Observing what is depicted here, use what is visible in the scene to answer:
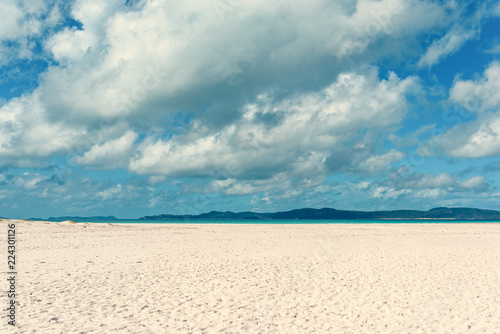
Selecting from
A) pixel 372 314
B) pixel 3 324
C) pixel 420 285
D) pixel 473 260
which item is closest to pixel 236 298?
pixel 372 314

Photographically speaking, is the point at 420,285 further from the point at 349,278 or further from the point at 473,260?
the point at 473,260

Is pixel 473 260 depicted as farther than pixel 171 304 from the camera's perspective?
Yes

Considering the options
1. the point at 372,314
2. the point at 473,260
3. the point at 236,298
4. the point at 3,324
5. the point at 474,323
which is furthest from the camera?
the point at 473,260

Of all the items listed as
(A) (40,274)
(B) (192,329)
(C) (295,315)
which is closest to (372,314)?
(C) (295,315)

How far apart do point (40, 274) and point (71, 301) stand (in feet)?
17.1

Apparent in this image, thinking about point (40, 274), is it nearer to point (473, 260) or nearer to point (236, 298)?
point (236, 298)

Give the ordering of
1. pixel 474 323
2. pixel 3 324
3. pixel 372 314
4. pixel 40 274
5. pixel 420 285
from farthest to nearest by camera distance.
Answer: pixel 40 274 < pixel 420 285 < pixel 372 314 < pixel 474 323 < pixel 3 324

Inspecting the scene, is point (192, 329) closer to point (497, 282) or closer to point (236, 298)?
point (236, 298)

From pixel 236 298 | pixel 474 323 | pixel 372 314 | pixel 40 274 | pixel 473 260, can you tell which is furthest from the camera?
pixel 473 260

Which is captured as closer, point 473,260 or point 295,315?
point 295,315

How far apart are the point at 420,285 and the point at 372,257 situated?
7747 millimetres

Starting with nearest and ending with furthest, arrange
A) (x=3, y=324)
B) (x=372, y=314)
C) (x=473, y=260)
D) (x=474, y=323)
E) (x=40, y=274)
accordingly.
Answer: (x=3, y=324) → (x=474, y=323) → (x=372, y=314) → (x=40, y=274) → (x=473, y=260)

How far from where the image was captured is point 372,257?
2166cm

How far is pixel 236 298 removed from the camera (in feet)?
39.1
